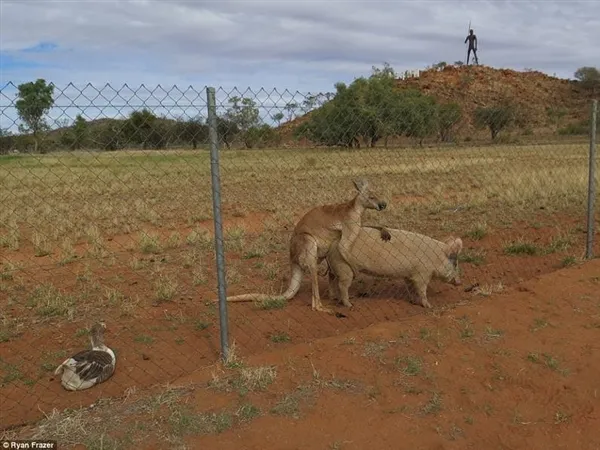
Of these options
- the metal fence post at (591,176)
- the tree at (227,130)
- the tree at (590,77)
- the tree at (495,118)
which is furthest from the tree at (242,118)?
the tree at (590,77)

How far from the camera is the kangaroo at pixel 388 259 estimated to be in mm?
6820

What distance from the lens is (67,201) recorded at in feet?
55.0

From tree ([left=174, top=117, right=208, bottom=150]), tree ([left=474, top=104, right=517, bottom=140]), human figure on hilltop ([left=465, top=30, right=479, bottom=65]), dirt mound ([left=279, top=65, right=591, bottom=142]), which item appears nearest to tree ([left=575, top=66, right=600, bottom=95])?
dirt mound ([left=279, top=65, right=591, bottom=142])

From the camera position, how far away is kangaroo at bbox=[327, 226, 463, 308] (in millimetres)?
6820

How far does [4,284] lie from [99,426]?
481cm

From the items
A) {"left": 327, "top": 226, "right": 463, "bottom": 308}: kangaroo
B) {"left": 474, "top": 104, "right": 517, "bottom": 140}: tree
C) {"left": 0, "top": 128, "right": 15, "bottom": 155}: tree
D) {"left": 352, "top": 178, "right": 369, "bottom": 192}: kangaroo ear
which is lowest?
{"left": 327, "top": 226, "right": 463, "bottom": 308}: kangaroo

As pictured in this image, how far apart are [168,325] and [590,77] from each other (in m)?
92.9

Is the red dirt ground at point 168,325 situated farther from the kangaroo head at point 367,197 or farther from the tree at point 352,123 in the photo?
the tree at point 352,123

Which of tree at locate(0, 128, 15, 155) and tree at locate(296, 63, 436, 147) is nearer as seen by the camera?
tree at locate(0, 128, 15, 155)

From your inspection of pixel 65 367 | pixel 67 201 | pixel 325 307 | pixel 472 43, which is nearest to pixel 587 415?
pixel 325 307

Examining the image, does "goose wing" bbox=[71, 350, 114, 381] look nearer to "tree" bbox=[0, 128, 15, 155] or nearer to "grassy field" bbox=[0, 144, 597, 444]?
"grassy field" bbox=[0, 144, 597, 444]

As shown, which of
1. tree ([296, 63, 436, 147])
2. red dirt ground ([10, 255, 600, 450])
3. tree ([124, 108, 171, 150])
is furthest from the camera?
tree ([296, 63, 436, 147])

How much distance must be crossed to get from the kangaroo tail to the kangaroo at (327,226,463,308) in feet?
1.32

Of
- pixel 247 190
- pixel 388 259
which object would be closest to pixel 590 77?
pixel 247 190
